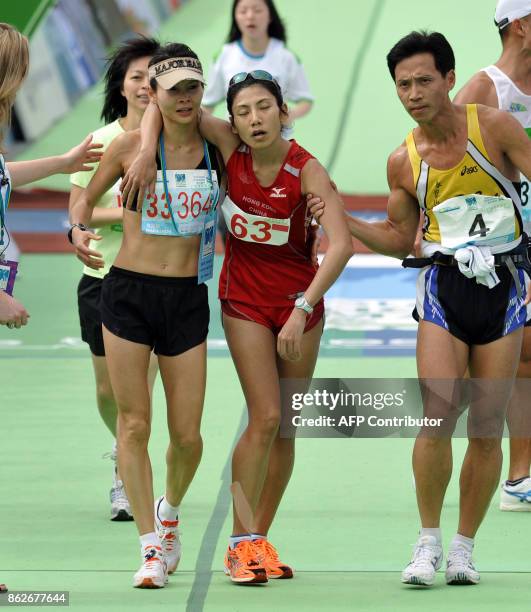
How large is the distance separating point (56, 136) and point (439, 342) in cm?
1506

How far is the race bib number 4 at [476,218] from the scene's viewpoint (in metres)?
5.93

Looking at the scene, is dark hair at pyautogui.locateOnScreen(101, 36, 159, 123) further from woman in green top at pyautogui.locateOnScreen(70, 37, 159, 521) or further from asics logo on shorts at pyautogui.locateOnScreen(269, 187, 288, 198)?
asics logo on shorts at pyautogui.locateOnScreen(269, 187, 288, 198)

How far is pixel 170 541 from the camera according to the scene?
6195 millimetres

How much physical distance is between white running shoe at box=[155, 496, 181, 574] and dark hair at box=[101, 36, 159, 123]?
7.37 ft

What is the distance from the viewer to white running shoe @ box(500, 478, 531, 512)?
718cm

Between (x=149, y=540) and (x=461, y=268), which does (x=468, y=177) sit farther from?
(x=149, y=540)

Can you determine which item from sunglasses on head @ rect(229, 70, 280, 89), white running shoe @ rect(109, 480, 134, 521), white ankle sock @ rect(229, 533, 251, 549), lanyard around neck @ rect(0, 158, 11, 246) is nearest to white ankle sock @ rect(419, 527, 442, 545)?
white ankle sock @ rect(229, 533, 251, 549)

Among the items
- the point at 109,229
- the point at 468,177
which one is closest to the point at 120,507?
the point at 109,229

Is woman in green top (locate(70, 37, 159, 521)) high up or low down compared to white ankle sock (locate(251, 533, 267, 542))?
up

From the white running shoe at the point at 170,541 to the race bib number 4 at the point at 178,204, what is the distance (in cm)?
124

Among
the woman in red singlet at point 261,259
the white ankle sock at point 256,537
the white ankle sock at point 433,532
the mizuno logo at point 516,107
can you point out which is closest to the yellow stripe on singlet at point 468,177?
the woman in red singlet at point 261,259

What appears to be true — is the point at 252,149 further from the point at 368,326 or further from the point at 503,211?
the point at 368,326

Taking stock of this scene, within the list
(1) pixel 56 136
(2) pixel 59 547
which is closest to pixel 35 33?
(1) pixel 56 136

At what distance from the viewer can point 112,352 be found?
5.98 meters
